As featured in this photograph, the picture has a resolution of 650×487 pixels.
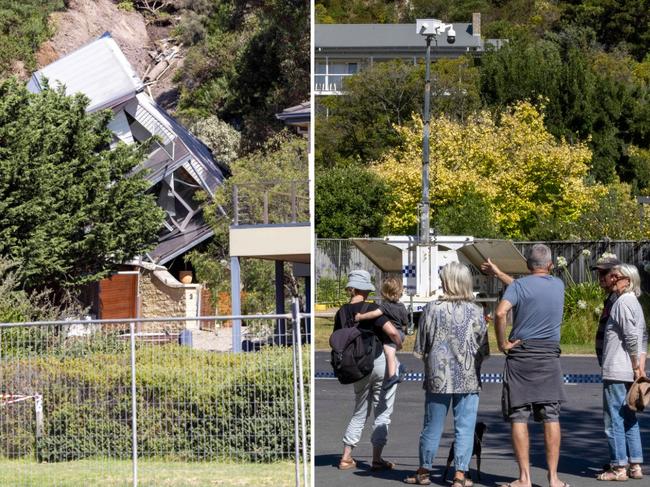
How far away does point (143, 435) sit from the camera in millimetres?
9398

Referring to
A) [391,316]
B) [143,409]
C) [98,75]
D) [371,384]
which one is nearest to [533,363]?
A: [391,316]

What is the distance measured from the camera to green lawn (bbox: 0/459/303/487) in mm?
8867

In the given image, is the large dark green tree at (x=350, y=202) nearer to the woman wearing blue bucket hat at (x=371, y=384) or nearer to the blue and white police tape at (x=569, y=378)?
the blue and white police tape at (x=569, y=378)

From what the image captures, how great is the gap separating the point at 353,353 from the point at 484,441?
2494 millimetres

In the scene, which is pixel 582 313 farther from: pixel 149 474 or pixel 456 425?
pixel 456 425

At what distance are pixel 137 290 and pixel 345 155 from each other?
834 centimetres

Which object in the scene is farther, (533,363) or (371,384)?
(371,384)

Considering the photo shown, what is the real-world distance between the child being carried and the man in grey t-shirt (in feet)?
2.81

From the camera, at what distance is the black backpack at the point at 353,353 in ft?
26.3

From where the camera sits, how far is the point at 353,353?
8.05m

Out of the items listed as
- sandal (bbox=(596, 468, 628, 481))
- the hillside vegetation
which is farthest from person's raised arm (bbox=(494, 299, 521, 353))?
the hillside vegetation

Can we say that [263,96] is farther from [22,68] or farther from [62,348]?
[62,348]

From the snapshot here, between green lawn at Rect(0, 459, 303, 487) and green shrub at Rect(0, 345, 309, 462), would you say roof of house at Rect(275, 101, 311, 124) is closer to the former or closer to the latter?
green shrub at Rect(0, 345, 309, 462)

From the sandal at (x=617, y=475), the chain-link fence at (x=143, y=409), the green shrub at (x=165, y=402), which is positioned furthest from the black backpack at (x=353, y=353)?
Result: the sandal at (x=617, y=475)
